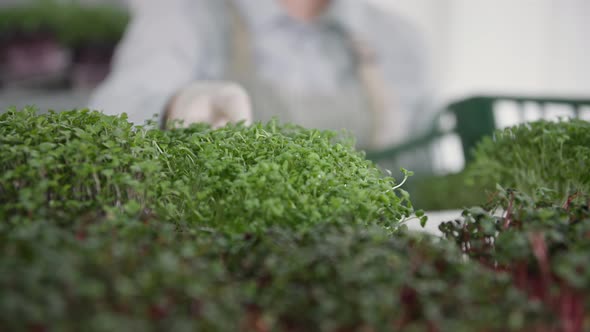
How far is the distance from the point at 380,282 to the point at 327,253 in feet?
0.26

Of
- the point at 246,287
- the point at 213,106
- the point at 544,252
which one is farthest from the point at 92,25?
the point at 544,252

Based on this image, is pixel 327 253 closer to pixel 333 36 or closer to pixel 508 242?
pixel 508 242

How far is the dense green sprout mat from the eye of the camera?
0.48 m

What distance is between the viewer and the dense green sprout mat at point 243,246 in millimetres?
481

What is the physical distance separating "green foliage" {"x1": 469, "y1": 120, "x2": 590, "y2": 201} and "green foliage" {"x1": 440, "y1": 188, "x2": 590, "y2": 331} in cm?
29

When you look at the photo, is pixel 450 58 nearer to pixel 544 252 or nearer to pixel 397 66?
pixel 397 66

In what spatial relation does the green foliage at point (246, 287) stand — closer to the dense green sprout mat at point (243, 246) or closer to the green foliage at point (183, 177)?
the dense green sprout mat at point (243, 246)

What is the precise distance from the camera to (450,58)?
13.5 feet

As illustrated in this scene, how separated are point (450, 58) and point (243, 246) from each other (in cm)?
381

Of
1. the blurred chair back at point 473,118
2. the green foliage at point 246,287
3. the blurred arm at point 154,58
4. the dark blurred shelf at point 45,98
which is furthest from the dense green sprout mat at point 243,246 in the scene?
the dark blurred shelf at point 45,98

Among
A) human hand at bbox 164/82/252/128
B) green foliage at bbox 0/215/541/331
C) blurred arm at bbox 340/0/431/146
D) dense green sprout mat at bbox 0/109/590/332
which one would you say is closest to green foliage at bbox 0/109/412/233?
dense green sprout mat at bbox 0/109/590/332

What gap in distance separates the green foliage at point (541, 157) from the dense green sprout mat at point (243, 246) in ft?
0.96

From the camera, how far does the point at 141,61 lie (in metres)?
2.46

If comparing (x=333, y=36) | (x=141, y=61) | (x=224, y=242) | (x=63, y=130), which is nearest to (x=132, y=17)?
(x=141, y=61)
